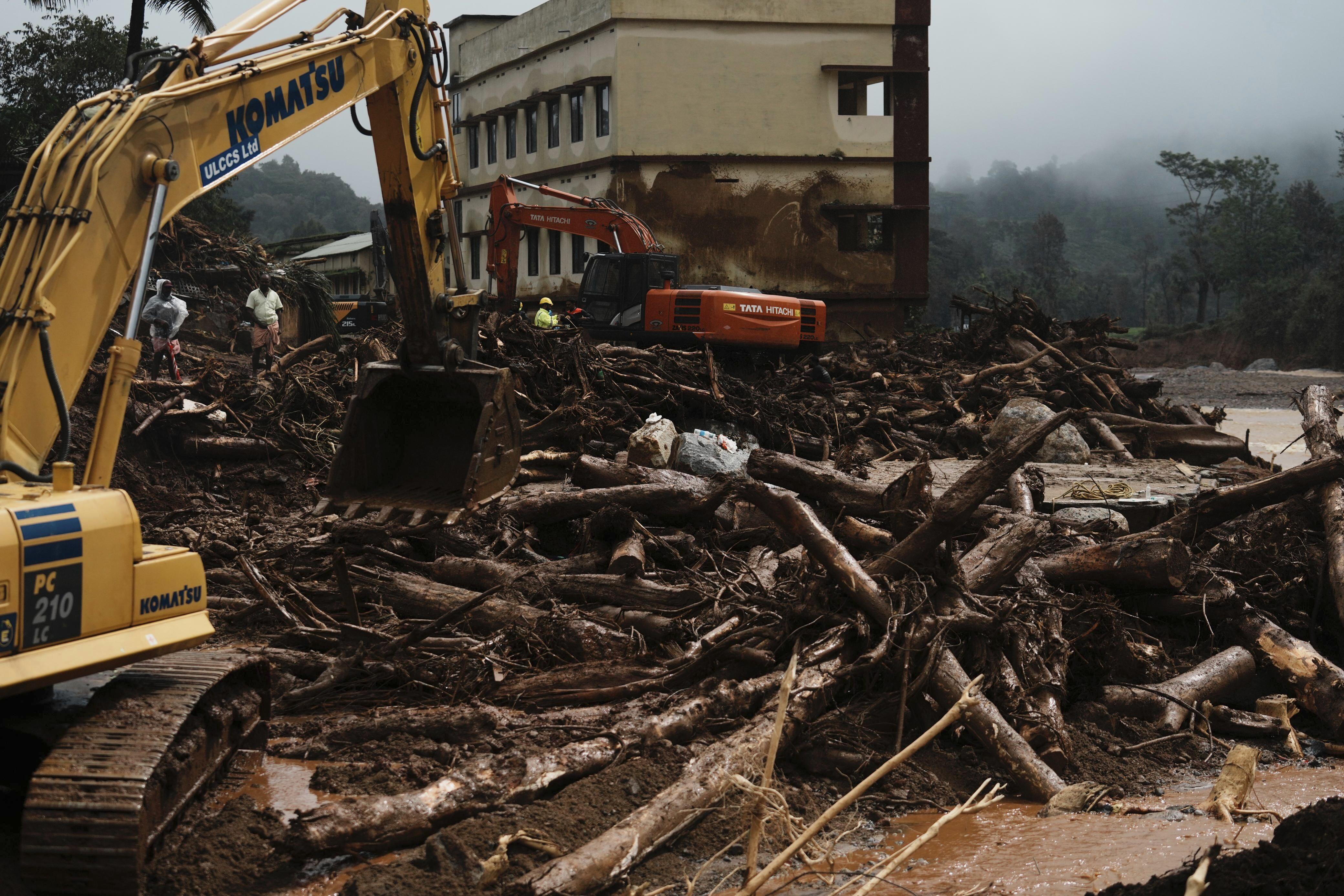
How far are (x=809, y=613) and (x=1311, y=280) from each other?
61120mm

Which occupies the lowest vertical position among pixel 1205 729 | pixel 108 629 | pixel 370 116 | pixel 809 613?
pixel 1205 729

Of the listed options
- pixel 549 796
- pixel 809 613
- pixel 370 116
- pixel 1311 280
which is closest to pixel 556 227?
pixel 370 116

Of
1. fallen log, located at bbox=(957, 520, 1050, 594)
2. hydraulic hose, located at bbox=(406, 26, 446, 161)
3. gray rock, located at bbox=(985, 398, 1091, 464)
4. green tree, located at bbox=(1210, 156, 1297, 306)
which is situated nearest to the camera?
hydraulic hose, located at bbox=(406, 26, 446, 161)

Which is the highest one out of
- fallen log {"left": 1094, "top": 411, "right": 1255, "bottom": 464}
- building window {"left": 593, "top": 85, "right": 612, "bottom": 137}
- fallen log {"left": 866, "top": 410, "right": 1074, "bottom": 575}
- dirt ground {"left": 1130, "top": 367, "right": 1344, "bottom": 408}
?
building window {"left": 593, "top": 85, "right": 612, "bottom": 137}

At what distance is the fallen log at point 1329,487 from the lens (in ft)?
26.0

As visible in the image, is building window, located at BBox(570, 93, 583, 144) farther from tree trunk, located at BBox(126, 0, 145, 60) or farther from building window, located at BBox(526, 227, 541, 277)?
tree trunk, located at BBox(126, 0, 145, 60)

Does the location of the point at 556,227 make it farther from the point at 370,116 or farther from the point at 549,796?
the point at 549,796

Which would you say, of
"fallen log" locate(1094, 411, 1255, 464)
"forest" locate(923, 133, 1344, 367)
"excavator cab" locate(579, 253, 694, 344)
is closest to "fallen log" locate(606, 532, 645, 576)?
"fallen log" locate(1094, 411, 1255, 464)

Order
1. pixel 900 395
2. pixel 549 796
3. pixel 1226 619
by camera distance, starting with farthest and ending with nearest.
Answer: pixel 900 395, pixel 1226 619, pixel 549 796

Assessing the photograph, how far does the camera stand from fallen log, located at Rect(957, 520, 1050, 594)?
718 centimetres

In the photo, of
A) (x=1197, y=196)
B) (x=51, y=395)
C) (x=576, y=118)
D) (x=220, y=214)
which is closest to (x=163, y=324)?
(x=51, y=395)

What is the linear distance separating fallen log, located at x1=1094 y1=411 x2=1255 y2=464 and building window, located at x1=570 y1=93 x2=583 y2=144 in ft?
75.9

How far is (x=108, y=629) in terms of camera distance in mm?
4133

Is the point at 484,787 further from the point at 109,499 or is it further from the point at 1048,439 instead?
the point at 1048,439
